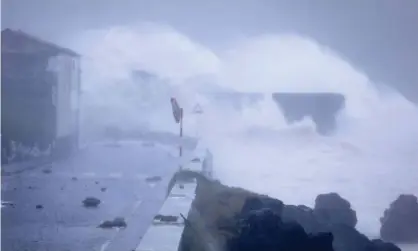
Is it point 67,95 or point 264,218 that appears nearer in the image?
point 264,218

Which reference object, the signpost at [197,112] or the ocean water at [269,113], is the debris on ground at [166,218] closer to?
the ocean water at [269,113]

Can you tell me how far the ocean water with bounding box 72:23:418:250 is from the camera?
8.87 feet

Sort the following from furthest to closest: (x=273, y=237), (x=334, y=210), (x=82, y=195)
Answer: (x=82, y=195)
(x=334, y=210)
(x=273, y=237)

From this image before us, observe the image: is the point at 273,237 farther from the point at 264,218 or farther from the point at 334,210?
the point at 334,210

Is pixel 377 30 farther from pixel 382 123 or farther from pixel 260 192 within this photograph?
pixel 260 192

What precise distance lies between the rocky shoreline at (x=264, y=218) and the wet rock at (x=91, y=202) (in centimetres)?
48

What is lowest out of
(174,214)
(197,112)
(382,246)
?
(382,246)

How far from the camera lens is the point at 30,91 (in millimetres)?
2865

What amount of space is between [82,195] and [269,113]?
1.01 meters

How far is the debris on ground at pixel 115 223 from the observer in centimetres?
270

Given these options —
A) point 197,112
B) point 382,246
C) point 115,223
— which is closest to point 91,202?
point 115,223

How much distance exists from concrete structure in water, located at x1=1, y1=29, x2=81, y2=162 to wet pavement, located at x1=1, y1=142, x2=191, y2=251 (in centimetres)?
15

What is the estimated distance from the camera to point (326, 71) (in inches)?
108

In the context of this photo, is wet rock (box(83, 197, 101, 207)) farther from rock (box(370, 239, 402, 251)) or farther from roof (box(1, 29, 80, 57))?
rock (box(370, 239, 402, 251))
